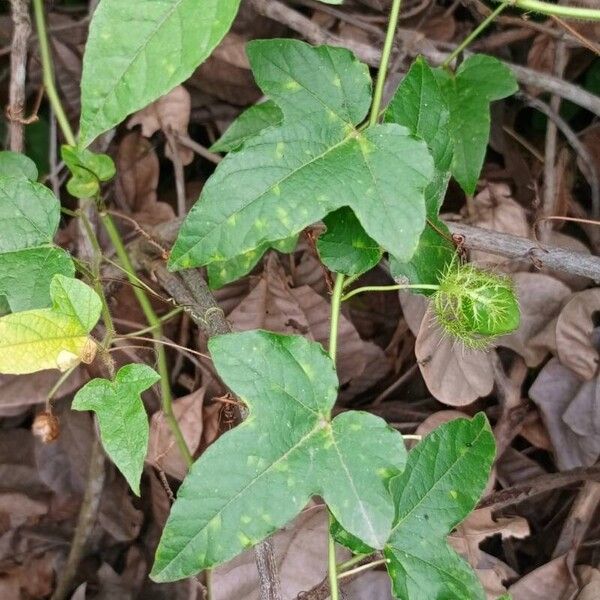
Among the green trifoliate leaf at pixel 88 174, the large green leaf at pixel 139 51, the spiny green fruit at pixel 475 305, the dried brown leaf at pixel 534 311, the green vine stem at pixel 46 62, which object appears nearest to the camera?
the large green leaf at pixel 139 51

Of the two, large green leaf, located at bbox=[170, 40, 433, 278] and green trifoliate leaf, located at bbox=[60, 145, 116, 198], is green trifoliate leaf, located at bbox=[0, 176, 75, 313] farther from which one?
large green leaf, located at bbox=[170, 40, 433, 278]

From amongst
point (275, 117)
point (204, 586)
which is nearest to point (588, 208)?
point (275, 117)

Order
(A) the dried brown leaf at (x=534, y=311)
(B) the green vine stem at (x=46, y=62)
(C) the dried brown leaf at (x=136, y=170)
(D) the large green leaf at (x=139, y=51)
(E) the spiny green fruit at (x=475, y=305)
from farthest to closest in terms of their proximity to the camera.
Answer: (C) the dried brown leaf at (x=136, y=170), (A) the dried brown leaf at (x=534, y=311), (B) the green vine stem at (x=46, y=62), (E) the spiny green fruit at (x=475, y=305), (D) the large green leaf at (x=139, y=51)

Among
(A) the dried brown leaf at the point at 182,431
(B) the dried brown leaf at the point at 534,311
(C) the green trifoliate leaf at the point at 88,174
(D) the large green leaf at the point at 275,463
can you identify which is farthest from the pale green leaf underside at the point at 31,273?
(B) the dried brown leaf at the point at 534,311

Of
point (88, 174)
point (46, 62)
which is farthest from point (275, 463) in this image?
point (46, 62)

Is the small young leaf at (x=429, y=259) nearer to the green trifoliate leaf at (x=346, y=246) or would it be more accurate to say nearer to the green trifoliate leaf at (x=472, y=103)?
the green trifoliate leaf at (x=346, y=246)

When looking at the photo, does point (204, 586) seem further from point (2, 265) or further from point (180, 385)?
point (2, 265)

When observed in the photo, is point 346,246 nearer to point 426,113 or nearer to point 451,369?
point 426,113
